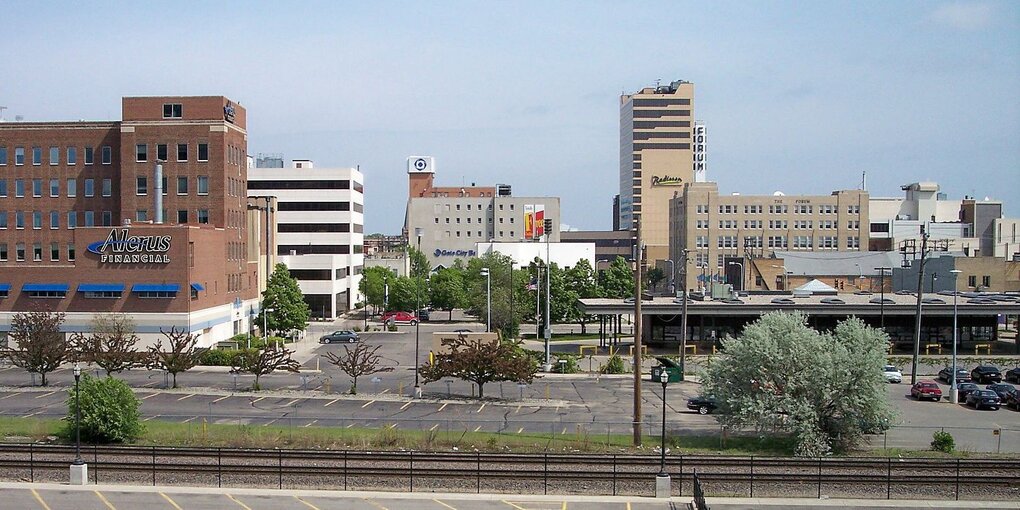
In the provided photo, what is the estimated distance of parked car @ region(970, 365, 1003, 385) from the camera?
2297 inches

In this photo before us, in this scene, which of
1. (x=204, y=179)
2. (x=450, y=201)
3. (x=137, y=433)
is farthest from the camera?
(x=450, y=201)

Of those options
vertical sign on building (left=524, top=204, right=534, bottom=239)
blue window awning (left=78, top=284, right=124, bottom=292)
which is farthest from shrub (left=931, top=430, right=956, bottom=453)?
vertical sign on building (left=524, top=204, right=534, bottom=239)

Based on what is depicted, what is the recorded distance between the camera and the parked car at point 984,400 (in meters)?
47.5

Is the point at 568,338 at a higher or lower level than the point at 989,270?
lower

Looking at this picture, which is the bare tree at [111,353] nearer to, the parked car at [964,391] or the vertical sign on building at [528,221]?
the parked car at [964,391]

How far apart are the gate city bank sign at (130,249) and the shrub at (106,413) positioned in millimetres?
34757

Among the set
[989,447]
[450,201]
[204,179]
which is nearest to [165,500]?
[989,447]

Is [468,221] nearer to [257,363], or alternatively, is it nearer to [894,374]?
[894,374]

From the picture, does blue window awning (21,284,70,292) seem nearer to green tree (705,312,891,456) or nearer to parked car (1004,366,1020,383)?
green tree (705,312,891,456)

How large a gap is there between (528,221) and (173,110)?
281 feet

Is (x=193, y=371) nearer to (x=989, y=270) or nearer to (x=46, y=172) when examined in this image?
(x=46, y=172)

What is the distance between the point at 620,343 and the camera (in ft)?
264

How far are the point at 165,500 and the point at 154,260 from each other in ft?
147

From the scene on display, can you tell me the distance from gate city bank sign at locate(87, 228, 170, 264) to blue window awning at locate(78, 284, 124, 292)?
70.4 inches
